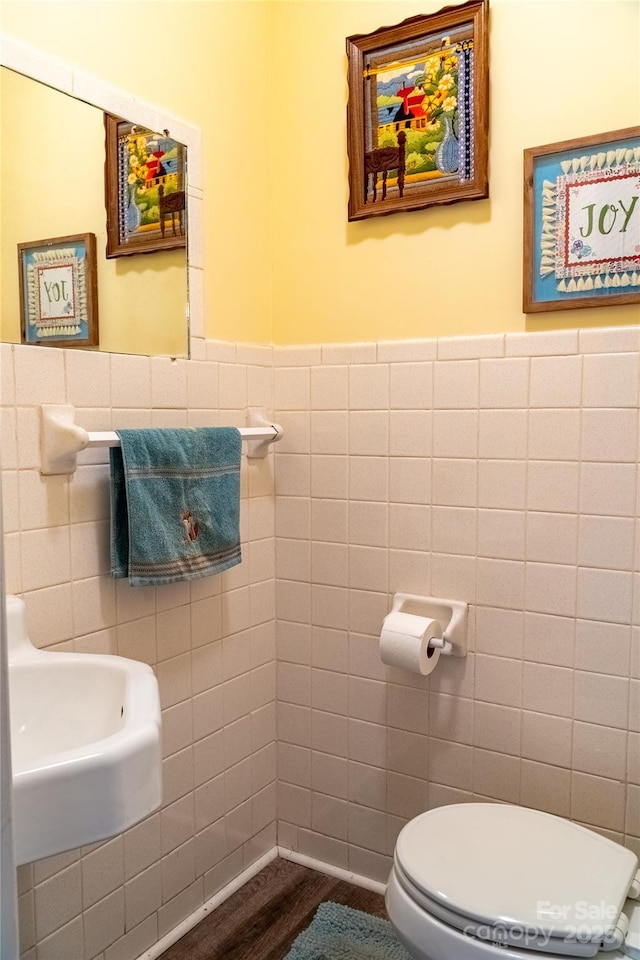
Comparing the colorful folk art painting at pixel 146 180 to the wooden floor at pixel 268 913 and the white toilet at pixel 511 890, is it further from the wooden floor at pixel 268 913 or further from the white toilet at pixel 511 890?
the wooden floor at pixel 268 913

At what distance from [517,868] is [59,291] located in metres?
1.34

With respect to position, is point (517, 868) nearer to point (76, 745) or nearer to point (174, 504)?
point (76, 745)

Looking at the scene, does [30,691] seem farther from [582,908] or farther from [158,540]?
[582,908]

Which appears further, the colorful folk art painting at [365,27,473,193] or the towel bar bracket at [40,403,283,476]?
the colorful folk art painting at [365,27,473,193]

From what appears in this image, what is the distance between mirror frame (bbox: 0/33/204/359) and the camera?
1.30 meters

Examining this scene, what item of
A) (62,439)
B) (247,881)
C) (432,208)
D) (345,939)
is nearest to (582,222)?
(432,208)

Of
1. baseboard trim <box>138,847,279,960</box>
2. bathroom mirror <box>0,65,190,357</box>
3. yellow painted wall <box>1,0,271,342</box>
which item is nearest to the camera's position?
bathroom mirror <box>0,65,190,357</box>

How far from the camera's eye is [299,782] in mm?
1982

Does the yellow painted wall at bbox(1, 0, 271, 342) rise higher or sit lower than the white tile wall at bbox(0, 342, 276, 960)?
higher

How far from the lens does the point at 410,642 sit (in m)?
1.60

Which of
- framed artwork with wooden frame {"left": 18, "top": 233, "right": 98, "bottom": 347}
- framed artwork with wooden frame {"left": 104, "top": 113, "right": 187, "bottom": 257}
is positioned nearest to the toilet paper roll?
framed artwork with wooden frame {"left": 18, "top": 233, "right": 98, "bottom": 347}

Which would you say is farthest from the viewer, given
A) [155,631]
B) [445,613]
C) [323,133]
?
[323,133]

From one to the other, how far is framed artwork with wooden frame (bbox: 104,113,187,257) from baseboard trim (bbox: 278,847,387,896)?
163cm

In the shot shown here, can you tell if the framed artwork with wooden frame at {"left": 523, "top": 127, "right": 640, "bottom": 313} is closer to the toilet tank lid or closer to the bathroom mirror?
the bathroom mirror
